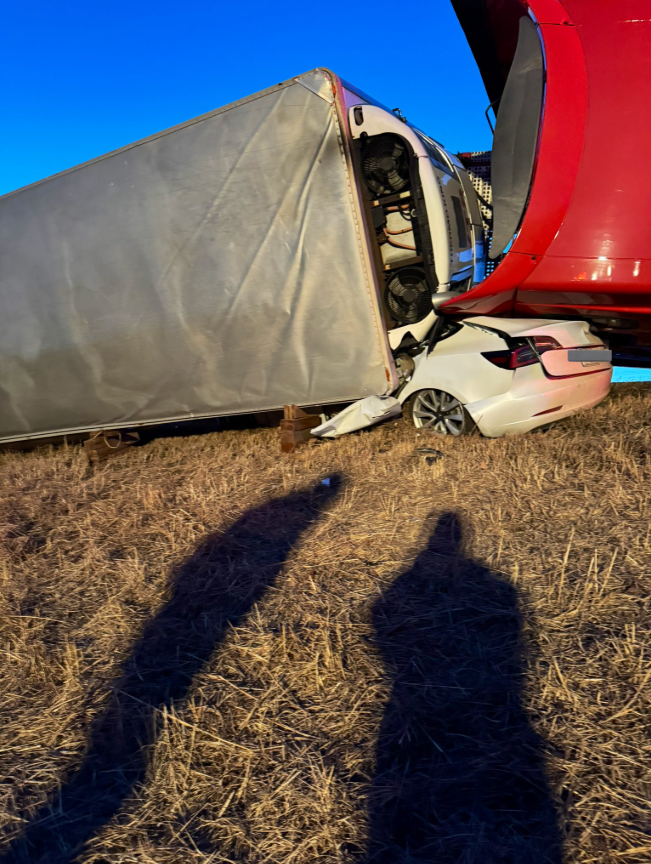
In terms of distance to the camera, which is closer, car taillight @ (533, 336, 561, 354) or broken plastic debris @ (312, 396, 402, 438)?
car taillight @ (533, 336, 561, 354)

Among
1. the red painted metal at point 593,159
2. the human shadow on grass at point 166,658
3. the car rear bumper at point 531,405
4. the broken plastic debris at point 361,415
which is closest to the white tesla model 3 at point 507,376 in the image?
the car rear bumper at point 531,405

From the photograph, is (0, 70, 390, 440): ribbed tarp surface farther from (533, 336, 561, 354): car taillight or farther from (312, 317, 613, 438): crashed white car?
(533, 336, 561, 354): car taillight

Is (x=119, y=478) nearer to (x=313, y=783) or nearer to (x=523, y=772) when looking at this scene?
(x=313, y=783)

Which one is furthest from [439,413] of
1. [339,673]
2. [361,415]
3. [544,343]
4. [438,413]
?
[339,673]

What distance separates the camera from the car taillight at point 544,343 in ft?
16.1

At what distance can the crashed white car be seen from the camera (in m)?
4.92

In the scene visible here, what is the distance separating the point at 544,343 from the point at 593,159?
1.36 metres

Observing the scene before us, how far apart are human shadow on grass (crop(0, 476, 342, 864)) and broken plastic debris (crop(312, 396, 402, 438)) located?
126cm

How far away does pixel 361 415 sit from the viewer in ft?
17.4

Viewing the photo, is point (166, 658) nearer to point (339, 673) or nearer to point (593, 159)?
point (339, 673)

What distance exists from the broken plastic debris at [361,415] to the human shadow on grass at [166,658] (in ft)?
4.15

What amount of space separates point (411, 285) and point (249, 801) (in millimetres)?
4663

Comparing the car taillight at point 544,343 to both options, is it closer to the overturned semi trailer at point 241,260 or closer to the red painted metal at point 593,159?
the red painted metal at point 593,159

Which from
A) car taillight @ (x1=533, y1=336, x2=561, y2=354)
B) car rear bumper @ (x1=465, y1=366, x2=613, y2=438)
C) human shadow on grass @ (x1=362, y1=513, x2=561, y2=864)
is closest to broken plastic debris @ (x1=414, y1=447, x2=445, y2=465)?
car rear bumper @ (x1=465, y1=366, x2=613, y2=438)
